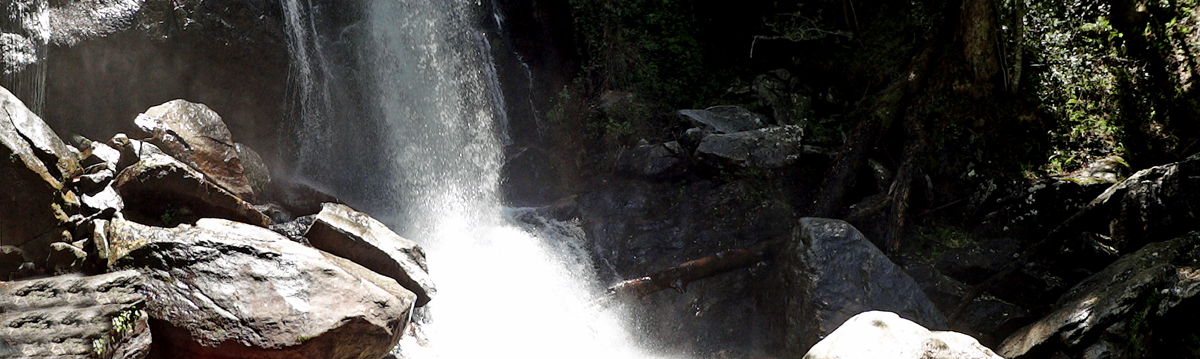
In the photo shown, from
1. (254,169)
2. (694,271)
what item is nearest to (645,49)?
(694,271)

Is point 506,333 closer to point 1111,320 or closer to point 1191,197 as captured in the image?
point 1111,320

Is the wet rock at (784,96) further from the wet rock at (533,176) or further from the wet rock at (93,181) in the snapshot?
the wet rock at (93,181)

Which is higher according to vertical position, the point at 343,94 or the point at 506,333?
the point at 343,94

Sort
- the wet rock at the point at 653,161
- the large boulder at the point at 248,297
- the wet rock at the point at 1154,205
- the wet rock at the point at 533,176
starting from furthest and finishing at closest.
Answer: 1. the wet rock at the point at 533,176
2. the wet rock at the point at 653,161
3. the wet rock at the point at 1154,205
4. the large boulder at the point at 248,297

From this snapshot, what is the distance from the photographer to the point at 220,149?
7.31m

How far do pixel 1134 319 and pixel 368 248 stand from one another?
6.95 meters

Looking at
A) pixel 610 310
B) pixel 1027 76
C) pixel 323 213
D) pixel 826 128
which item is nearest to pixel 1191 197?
pixel 1027 76

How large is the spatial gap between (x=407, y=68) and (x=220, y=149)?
3482 mm

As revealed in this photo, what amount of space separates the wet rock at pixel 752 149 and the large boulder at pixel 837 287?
1689 millimetres

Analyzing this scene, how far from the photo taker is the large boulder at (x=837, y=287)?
685cm

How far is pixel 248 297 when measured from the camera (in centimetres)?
507

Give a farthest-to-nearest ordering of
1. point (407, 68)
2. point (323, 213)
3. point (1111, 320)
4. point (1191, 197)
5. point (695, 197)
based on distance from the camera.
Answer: point (407, 68) < point (695, 197) < point (323, 213) < point (1191, 197) < point (1111, 320)

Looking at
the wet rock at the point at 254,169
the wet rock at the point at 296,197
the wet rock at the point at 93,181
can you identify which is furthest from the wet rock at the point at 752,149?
the wet rock at the point at 93,181

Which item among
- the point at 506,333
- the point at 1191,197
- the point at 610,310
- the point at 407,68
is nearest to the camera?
the point at 1191,197
